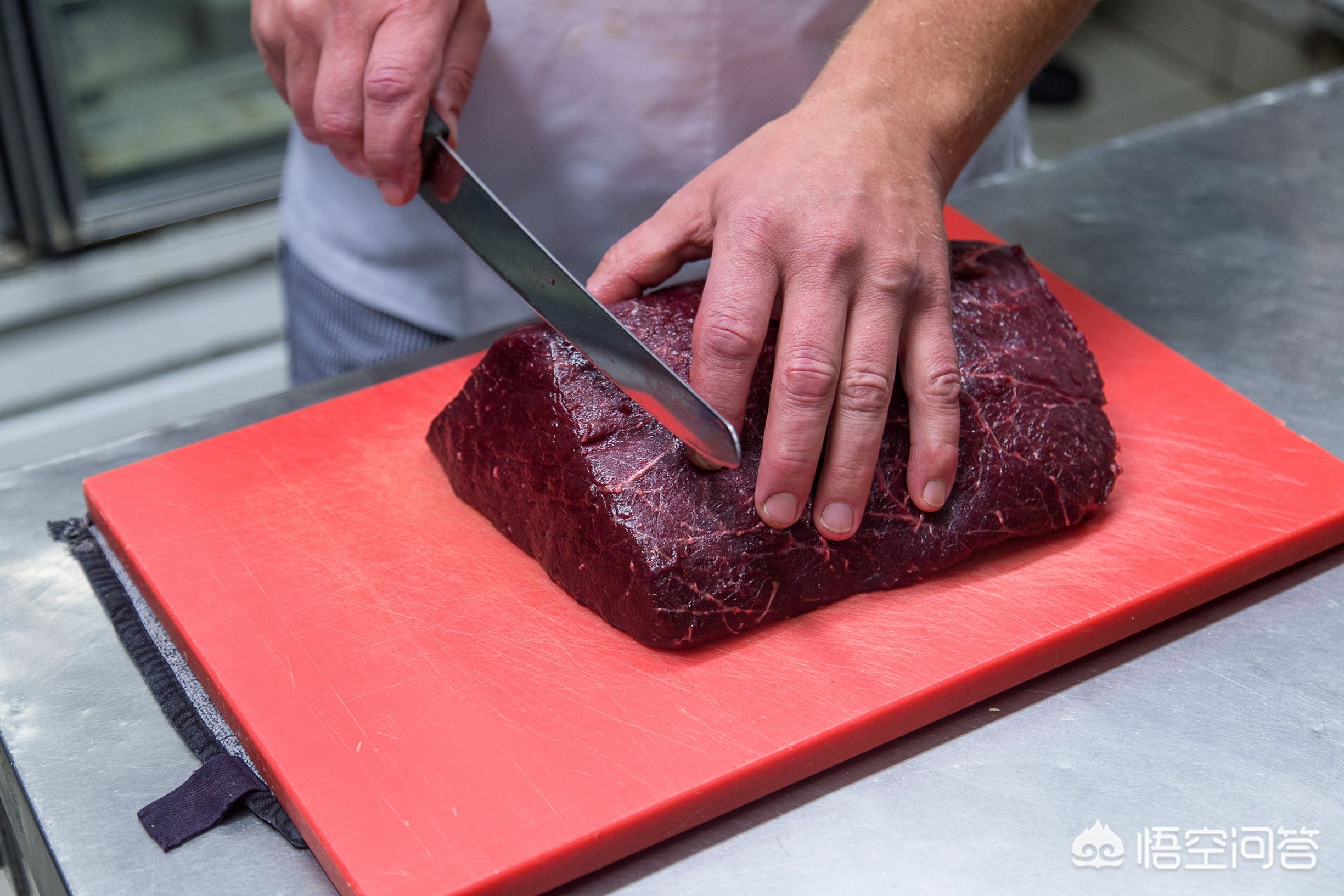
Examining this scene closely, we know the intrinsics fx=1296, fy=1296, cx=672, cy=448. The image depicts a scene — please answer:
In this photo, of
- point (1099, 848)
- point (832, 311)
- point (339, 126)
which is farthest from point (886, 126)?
point (1099, 848)

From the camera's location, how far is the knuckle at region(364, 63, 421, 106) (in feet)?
5.14

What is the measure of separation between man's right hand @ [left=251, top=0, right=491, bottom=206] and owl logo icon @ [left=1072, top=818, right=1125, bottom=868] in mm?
1089

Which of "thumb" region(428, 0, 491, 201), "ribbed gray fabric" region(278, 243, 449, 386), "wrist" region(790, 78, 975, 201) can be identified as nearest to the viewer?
"wrist" region(790, 78, 975, 201)

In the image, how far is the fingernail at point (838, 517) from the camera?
138cm

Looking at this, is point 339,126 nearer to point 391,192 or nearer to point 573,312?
point 391,192

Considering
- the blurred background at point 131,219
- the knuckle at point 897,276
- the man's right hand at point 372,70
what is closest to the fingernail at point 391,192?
the man's right hand at point 372,70

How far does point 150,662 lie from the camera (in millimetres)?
1386

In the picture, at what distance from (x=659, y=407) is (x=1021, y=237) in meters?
1.03

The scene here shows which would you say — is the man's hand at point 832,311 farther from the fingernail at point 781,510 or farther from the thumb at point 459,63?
the thumb at point 459,63

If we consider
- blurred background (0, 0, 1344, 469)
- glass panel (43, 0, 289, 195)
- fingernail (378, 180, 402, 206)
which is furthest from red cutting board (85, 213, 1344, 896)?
glass panel (43, 0, 289, 195)

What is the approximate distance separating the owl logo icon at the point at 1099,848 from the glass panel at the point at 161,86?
3026mm

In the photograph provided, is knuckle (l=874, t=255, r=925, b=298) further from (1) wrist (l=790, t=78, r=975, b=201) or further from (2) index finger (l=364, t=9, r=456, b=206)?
(2) index finger (l=364, t=9, r=456, b=206)

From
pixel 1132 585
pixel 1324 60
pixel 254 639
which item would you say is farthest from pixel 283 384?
pixel 1324 60
